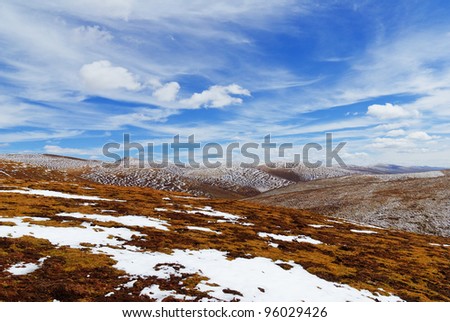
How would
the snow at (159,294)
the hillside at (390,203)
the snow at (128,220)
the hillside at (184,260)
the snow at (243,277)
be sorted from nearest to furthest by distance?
1. the snow at (159,294)
2. the hillside at (184,260)
3. the snow at (243,277)
4. the snow at (128,220)
5. the hillside at (390,203)

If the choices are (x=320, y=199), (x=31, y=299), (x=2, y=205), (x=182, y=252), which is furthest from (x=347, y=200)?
(x=31, y=299)

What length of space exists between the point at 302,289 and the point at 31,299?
1601cm

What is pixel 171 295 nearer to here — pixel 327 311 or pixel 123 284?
pixel 123 284

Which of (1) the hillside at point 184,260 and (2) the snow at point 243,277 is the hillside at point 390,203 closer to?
(1) the hillside at point 184,260

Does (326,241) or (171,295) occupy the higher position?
(171,295)

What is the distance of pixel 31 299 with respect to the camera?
15.5m

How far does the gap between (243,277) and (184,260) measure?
5013mm

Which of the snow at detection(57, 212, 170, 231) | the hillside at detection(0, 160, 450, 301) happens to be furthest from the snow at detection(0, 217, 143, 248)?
the snow at detection(57, 212, 170, 231)

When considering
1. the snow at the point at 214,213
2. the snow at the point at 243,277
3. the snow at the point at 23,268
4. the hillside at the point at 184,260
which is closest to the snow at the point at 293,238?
the hillside at the point at 184,260

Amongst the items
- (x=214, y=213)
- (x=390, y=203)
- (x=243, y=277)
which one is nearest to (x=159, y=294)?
(x=243, y=277)

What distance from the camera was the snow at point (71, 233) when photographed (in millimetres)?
25562

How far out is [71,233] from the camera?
2794 centimetres

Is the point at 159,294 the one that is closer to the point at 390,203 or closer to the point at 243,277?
the point at 243,277

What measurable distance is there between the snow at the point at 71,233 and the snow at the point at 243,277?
8.77ft
